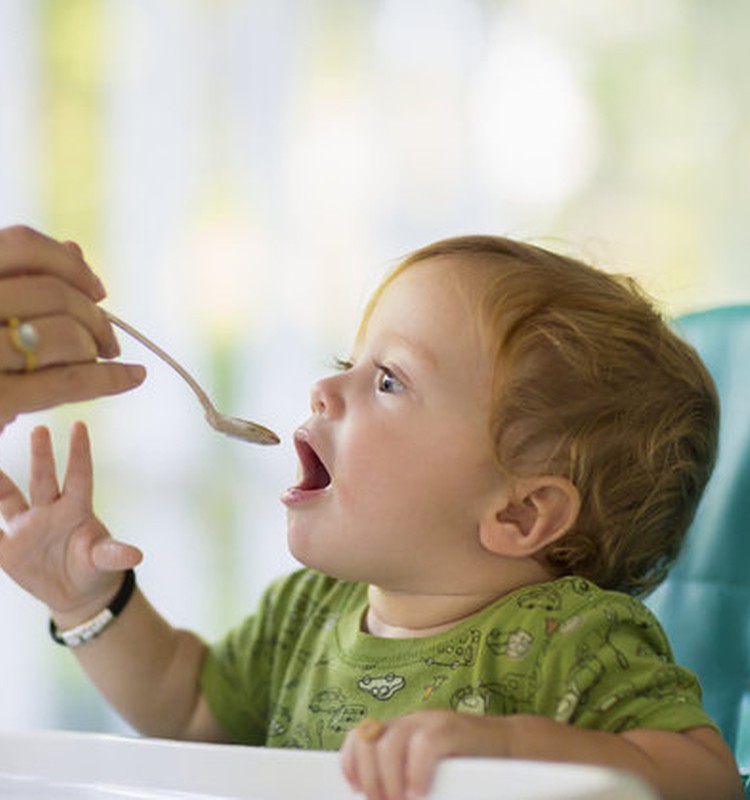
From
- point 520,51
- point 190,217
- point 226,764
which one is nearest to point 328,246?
point 190,217

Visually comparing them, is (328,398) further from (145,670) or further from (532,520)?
(145,670)

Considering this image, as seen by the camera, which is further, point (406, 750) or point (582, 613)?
point (582, 613)

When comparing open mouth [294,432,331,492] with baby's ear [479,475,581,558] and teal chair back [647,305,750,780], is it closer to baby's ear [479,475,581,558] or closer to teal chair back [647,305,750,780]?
baby's ear [479,475,581,558]

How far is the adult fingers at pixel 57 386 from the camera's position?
3.71ft

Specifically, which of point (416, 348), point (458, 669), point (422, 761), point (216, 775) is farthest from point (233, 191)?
Answer: point (422, 761)

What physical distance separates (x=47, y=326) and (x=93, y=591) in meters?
0.30

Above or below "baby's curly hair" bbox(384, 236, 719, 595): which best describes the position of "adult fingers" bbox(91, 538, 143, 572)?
below

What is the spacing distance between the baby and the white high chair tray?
0.58 feet

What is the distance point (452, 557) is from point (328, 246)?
6.85 feet

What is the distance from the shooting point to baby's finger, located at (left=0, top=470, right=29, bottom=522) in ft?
4.36

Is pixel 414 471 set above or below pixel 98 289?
below

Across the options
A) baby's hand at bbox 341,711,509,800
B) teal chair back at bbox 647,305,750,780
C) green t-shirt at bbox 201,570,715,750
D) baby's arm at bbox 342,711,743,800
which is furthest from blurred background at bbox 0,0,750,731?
baby's hand at bbox 341,711,509,800

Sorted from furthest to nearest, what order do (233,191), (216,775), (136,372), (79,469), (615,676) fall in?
(233,191) < (79,469) < (136,372) < (615,676) < (216,775)

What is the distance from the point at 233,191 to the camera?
10.9 ft
